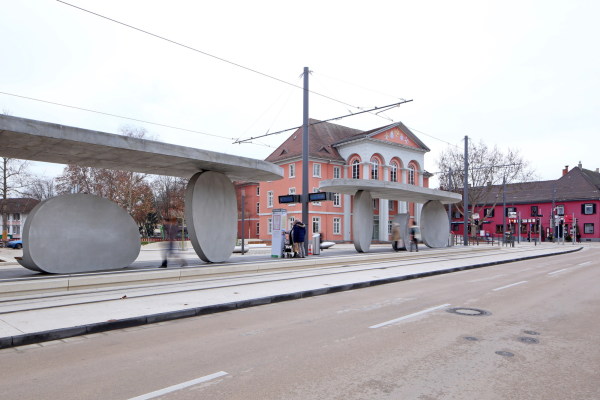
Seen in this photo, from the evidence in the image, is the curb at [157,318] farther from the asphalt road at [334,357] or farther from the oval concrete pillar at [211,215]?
the oval concrete pillar at [211,215]

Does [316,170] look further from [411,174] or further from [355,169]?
[411,174]

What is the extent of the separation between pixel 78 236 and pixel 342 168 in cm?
3700

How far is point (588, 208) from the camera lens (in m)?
61.4

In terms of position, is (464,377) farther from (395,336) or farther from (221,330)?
(221,330)

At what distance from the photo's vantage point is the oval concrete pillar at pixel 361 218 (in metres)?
22.3

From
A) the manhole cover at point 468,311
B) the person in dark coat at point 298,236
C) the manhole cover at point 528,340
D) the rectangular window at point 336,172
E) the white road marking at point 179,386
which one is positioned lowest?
the manhole cover at point 468,311

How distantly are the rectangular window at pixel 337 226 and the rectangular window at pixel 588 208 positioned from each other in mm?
40376

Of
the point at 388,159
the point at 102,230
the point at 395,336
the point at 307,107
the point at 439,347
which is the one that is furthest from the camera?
the point at 388,159

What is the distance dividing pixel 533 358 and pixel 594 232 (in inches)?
2628

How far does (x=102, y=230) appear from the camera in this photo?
12711mm

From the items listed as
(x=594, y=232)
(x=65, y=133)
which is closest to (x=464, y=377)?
(x=65, y=133)

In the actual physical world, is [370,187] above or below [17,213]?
below

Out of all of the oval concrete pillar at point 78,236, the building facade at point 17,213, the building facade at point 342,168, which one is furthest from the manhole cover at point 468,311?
the building facade at point 17,213

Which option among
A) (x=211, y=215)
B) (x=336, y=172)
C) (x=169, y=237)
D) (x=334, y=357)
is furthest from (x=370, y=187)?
(x=336, y=172)
